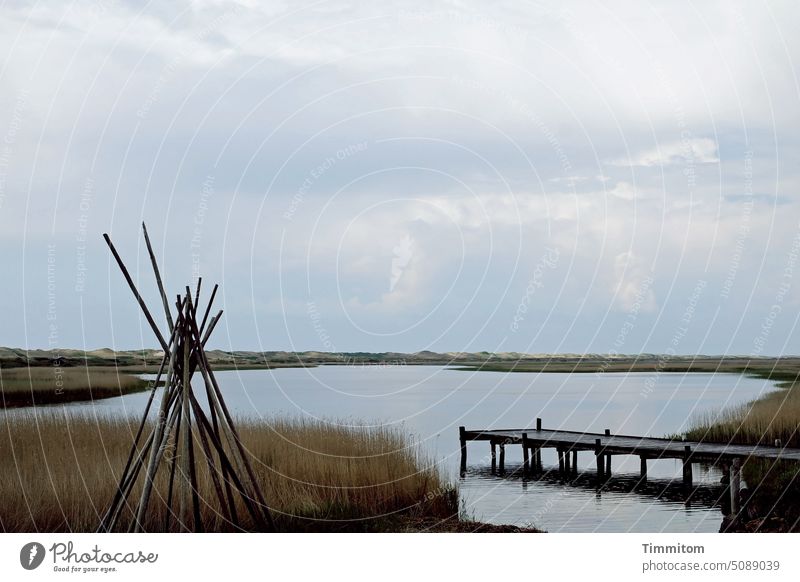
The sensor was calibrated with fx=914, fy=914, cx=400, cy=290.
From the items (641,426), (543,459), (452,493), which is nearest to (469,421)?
(641,426)

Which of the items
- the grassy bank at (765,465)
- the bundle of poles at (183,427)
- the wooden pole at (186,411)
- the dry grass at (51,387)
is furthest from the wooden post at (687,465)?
the dry grass at (51,387)

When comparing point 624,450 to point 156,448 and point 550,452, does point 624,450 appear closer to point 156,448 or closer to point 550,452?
point 550,452

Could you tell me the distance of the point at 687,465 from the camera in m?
15.5

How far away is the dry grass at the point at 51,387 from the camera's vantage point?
2196 centimetres

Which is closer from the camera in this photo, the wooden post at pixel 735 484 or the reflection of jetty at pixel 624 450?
the wooden post at pixel 735 484

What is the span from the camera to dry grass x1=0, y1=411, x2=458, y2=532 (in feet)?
27.5

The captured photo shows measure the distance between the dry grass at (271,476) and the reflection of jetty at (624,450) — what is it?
4.42m

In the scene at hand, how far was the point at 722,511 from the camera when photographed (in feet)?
45.2

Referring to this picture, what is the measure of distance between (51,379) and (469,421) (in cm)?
1270

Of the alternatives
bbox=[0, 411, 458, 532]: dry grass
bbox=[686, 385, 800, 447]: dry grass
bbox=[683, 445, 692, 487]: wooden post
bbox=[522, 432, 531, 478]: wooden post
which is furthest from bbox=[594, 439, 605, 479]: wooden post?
bbox=[0, 411, 458, 532]: dry grass

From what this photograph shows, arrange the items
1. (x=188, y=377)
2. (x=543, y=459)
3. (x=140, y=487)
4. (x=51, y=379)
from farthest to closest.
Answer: (x=51, y=379) < (x=543, y=459) < (x=140, y=487) < (x=188, y=377)

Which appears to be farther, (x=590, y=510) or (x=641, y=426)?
(x=641, y=426)

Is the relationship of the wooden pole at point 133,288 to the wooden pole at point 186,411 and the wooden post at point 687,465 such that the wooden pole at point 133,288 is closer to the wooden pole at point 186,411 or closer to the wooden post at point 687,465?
the wooden pole at point 186,411
